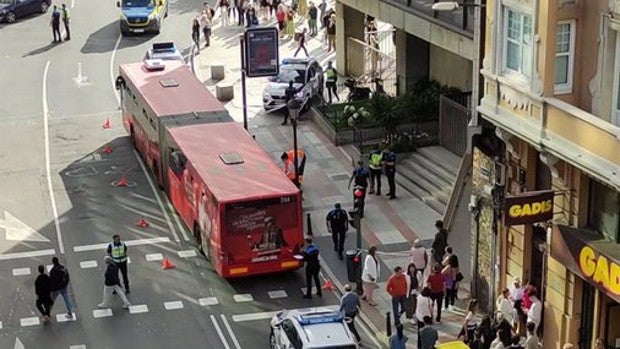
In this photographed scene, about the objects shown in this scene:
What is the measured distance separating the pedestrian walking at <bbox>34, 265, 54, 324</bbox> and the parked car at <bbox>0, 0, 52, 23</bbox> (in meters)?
39.6

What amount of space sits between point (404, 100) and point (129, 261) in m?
13.5

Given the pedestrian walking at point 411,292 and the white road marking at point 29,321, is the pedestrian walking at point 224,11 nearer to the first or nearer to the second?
the white road marking at point 29,321

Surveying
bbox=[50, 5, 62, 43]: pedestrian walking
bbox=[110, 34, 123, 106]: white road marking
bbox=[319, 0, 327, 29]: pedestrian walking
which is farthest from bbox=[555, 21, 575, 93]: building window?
bbox=[50, 5, 62, 43]: pedestrian walking

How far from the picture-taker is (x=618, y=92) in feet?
75.7

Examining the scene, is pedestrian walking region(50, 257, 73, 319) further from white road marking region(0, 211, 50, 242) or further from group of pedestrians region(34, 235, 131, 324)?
white road marking region(0, 211, 50, 242)

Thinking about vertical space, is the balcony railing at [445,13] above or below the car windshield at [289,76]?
above

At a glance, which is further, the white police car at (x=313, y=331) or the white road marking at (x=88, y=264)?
the white road marking at (x=88, y=264)

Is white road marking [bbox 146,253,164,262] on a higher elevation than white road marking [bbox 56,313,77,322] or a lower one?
lower

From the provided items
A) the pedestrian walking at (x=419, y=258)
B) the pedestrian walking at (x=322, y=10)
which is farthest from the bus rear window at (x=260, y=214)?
the pedestrian walking at (x=322, y=10)

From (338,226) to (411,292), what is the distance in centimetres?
488

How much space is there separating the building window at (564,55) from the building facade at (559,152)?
0.07 ft

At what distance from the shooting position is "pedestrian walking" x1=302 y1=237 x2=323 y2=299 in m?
30.0

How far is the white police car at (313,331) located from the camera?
2458 cm

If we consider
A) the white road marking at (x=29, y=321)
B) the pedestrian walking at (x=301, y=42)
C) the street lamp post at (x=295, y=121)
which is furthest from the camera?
the pedestrian walking at (x=301, y=42)
